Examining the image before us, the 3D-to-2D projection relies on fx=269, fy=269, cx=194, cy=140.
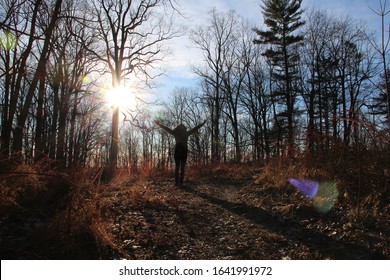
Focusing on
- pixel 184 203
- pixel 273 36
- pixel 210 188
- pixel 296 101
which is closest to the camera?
pixel 184 203

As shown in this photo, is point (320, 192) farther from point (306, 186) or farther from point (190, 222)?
point (190, 222)

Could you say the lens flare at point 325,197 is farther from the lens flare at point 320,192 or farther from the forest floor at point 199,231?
the forest floor at point 199,231

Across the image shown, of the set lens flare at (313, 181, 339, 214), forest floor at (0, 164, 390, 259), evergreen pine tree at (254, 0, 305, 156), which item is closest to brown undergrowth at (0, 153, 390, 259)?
forest floor at (0, 164, 390, 259)

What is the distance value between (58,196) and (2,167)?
121 cm

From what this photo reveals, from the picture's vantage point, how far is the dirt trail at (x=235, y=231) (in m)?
3.46

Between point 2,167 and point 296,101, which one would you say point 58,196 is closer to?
point 2,167

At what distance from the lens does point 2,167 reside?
5.13 metres

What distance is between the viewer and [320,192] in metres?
5.38

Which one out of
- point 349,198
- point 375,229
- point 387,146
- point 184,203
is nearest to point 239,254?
point 375,229

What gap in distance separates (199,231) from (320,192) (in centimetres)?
264

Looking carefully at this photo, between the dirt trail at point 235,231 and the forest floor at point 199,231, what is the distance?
0.4 inches

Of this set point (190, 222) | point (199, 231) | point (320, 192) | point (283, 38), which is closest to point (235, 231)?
point (199, 231)

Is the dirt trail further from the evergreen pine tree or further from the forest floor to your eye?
the evergreen pine tree

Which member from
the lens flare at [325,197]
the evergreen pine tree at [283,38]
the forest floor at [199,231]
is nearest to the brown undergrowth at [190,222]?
the forest floor at [199,231]
